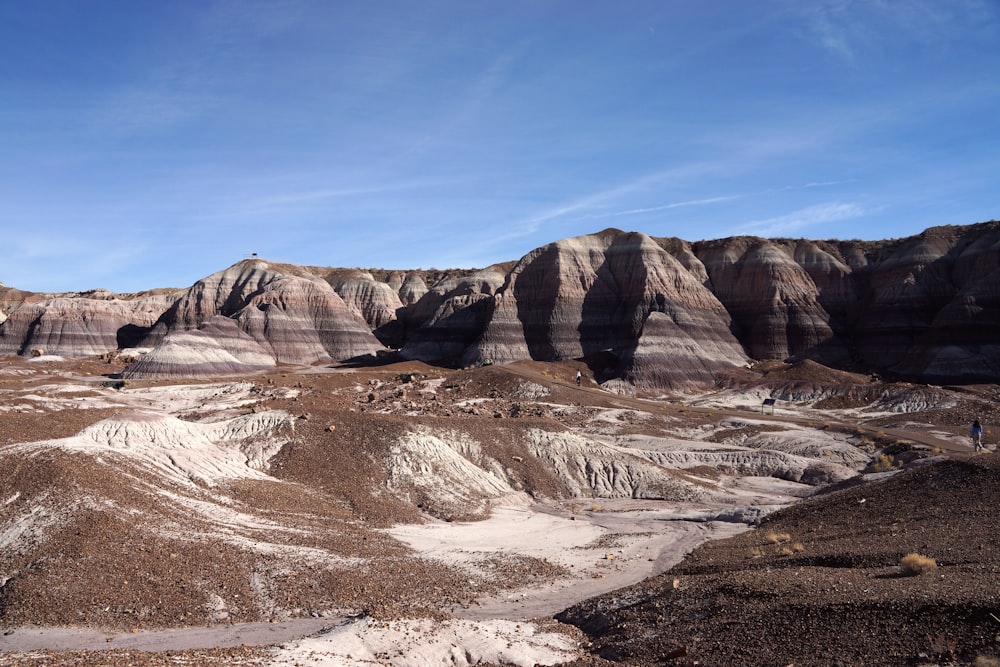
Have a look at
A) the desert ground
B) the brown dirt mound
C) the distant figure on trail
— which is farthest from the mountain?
the brown dirt mound

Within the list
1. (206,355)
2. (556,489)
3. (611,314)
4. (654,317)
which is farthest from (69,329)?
(556,489)

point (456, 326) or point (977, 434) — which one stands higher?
point (456, 326)

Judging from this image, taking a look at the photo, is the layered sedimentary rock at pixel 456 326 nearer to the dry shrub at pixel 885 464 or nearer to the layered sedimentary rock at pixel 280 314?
the layered sedimentary rock at pixel 280 314

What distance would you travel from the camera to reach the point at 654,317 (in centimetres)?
7956

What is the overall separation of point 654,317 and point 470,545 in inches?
2272

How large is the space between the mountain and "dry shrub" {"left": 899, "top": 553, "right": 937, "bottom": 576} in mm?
58346

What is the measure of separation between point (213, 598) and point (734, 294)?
8630 centimetres

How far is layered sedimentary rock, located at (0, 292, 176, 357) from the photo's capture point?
3996 inches

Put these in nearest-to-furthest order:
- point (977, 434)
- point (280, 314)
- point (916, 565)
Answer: point (916, 565) < point (977, 434) < point (280, 314)

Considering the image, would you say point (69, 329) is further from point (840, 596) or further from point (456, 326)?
point (840, 596)

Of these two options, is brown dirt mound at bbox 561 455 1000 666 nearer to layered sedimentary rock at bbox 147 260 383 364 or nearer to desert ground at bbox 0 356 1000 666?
desert ground at bbox 0 356 1000 666

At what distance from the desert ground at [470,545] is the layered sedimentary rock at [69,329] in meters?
64.7

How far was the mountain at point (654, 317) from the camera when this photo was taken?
7631cm

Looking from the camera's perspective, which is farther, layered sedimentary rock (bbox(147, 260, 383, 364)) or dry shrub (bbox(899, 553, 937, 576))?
layered sedimentary rock (bbox(147, 260, 383, 364))
